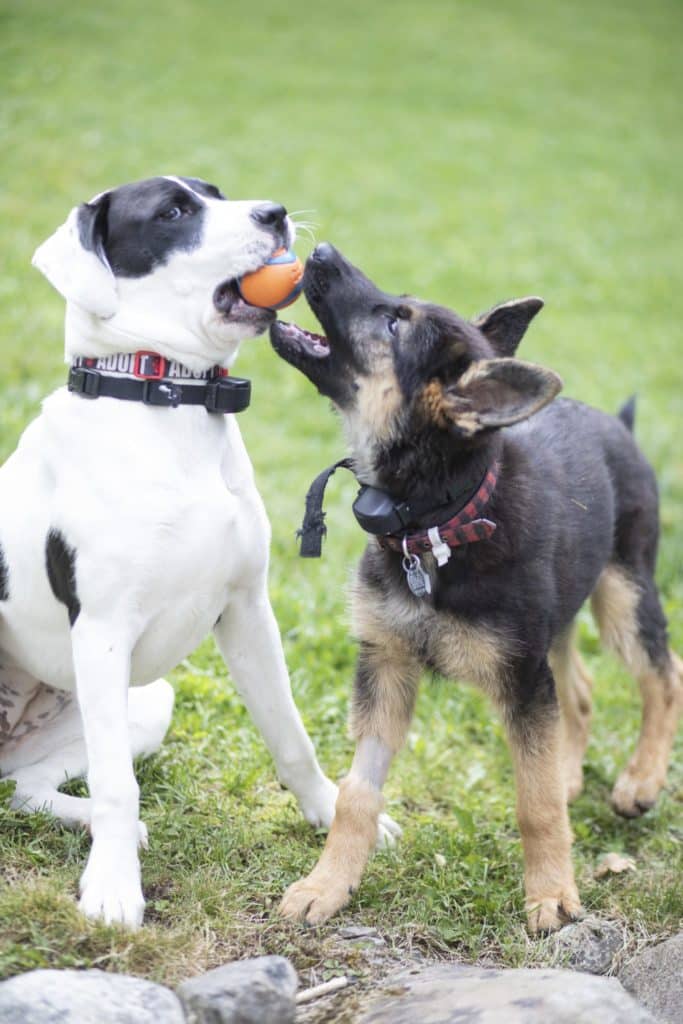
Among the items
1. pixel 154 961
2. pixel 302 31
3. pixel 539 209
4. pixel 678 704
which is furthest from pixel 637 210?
pixel 154 961

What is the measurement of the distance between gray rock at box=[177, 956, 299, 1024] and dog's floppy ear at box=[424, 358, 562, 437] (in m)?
1.74

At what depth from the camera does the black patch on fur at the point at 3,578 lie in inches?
152

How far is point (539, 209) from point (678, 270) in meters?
2.60

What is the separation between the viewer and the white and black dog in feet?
11.5

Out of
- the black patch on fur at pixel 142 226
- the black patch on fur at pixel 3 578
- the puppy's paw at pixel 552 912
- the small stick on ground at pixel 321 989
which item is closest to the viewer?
the small stick on ground at pixel 321 989

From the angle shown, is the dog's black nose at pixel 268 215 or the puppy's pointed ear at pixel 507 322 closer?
the dog's black nose at pixel 268 215

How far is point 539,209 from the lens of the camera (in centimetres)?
1747

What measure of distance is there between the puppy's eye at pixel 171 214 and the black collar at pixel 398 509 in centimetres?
98

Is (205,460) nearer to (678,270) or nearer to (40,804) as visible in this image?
(40,804)

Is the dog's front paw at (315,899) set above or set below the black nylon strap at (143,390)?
below

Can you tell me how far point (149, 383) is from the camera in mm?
3621

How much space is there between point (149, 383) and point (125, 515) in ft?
1.42

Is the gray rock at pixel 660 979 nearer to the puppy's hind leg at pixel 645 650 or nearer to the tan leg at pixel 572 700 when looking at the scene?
the puppy's hind leg at pixel 645 650

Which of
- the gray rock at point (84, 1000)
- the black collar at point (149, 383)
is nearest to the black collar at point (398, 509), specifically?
the black collar at point (149, 383)
